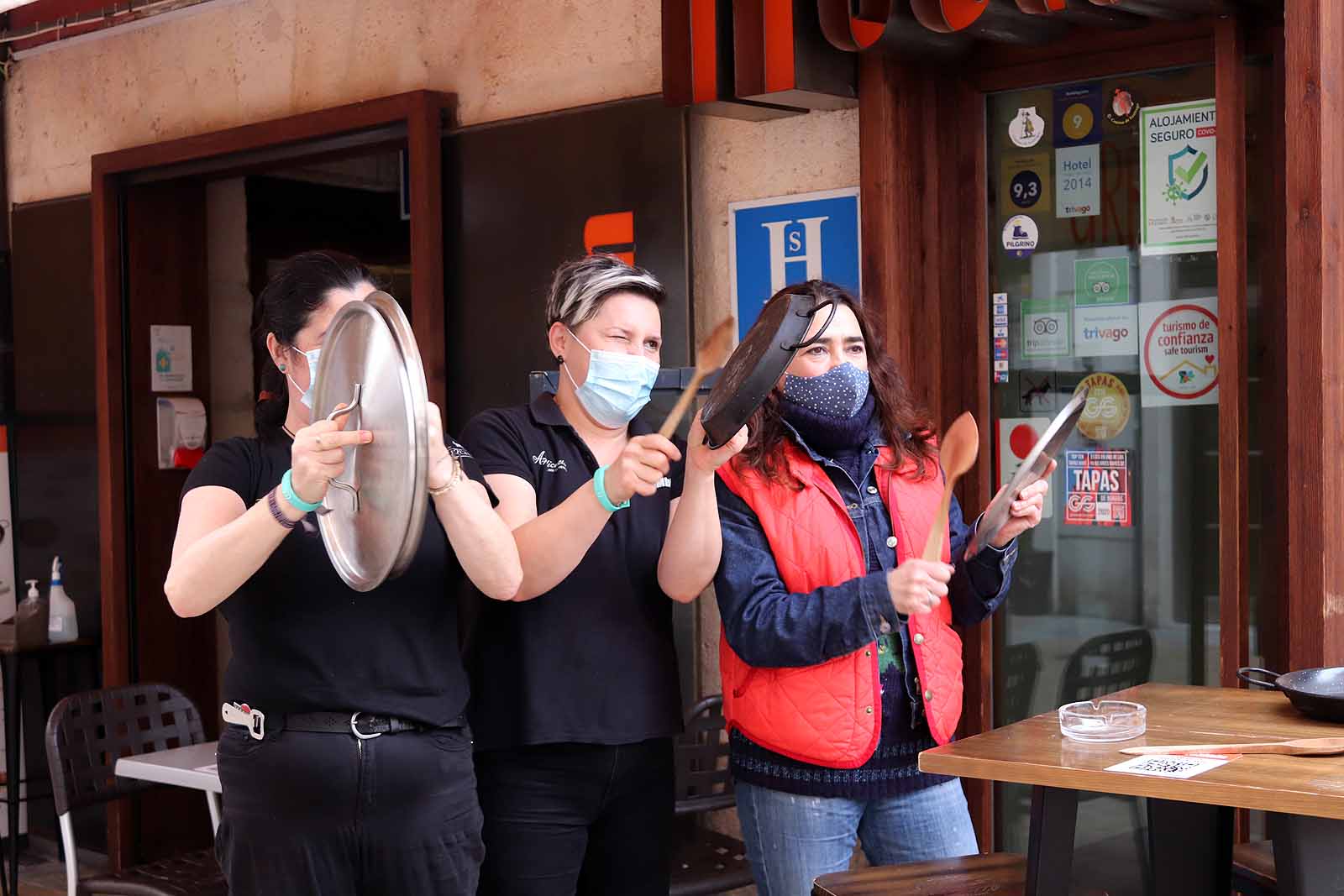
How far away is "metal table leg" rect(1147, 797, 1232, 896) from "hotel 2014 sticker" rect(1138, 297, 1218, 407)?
3.82 ft

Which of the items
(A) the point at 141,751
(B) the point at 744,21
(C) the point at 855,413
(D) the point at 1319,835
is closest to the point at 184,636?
(A) the point at 141,751

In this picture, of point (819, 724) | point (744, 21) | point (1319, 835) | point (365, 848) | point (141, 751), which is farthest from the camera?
point (141, 751)

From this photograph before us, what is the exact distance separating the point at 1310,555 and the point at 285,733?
6.29 ft

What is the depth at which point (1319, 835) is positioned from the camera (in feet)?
6.23

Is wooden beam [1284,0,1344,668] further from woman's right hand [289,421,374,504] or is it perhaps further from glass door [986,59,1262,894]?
woman's right hand [289,421,374,504]

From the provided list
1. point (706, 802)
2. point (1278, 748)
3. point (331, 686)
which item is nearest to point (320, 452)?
point (331, 686)

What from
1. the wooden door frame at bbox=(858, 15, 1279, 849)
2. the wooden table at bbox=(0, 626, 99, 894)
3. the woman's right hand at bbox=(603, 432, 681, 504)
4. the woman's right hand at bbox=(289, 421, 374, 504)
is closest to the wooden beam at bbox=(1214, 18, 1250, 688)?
the wooden door frame at bbox=(858, 15, 1279, 849)

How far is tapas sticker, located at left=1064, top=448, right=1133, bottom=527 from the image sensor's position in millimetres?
3361

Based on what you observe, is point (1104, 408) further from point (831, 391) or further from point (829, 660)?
point (829, 660)

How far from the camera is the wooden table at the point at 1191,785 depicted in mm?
1811

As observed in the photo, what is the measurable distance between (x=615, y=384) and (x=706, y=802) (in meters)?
1.43

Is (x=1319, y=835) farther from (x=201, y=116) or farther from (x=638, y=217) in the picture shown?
(x=201, y=116)

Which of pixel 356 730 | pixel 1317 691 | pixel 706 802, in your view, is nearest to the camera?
pixel 356 730

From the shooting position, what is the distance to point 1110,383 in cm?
337
